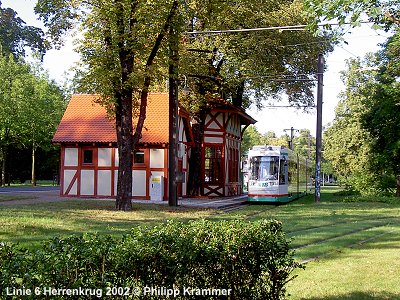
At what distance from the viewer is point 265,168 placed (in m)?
30.9

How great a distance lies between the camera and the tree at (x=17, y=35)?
69125mm

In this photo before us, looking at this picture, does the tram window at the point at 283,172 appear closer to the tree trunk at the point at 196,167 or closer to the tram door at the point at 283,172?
the tram door at the point at 283,172

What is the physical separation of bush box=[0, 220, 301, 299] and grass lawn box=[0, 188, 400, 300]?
154 cm

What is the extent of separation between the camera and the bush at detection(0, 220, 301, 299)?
383cm

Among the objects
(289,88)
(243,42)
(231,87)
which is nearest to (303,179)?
(289,88)

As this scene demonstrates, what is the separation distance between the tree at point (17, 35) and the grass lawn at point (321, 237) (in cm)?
5301

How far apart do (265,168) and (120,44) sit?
523 inches

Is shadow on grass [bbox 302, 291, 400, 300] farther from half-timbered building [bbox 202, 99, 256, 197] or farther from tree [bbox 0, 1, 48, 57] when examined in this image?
tree [bbox 0, 1, 48, 57]

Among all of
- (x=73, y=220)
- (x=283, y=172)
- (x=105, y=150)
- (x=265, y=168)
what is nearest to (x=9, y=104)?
(x=105, y=150)

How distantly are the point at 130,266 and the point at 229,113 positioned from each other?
34.3 meters

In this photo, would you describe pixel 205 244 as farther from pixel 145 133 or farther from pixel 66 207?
pixel 145 133

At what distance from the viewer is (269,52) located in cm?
3312

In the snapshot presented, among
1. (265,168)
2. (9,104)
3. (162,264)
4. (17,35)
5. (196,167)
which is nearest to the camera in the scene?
(162,264)

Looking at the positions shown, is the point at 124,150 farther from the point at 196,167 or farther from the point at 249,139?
the point at 249,139
